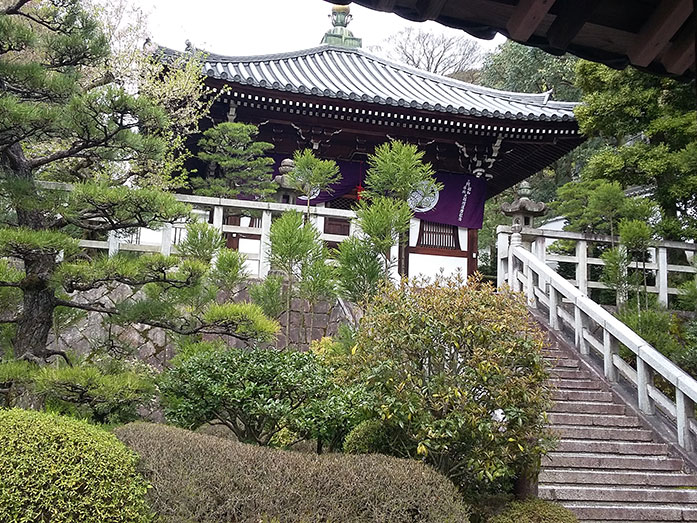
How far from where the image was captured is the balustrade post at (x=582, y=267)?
32.2 ft

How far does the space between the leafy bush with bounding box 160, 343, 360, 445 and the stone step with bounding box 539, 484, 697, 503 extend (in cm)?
214

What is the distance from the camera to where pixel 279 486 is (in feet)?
12.6

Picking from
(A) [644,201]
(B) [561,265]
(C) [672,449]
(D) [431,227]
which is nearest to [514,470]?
(C) [672,449]

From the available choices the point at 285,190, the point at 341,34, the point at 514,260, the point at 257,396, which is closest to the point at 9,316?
the point at 257,396

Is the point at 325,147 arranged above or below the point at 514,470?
above

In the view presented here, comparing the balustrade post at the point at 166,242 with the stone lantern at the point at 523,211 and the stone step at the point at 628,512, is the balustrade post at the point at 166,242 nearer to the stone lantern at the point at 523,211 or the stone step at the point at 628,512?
the stone lantern at the point at 523,211

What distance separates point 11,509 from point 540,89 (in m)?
20.7

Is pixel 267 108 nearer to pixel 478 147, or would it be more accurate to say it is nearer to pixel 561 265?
pixel 478 147

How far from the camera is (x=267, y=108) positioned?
439 inches

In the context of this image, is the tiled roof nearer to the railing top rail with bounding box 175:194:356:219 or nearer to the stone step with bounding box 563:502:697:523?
the railing top rail with bounding box 175:194:356:219

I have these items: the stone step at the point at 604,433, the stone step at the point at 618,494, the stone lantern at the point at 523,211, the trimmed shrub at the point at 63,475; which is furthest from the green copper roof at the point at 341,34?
the trimmed shrub at the point at 63,475

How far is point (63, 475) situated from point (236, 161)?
7.29 m

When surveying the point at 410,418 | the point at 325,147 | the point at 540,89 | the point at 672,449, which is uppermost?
the point at 540,89

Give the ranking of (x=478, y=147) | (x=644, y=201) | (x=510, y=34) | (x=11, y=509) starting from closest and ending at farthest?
(x=510, y=34) < (x=11, y=509) < (x=644, y=201) < (x=478, y=147)
